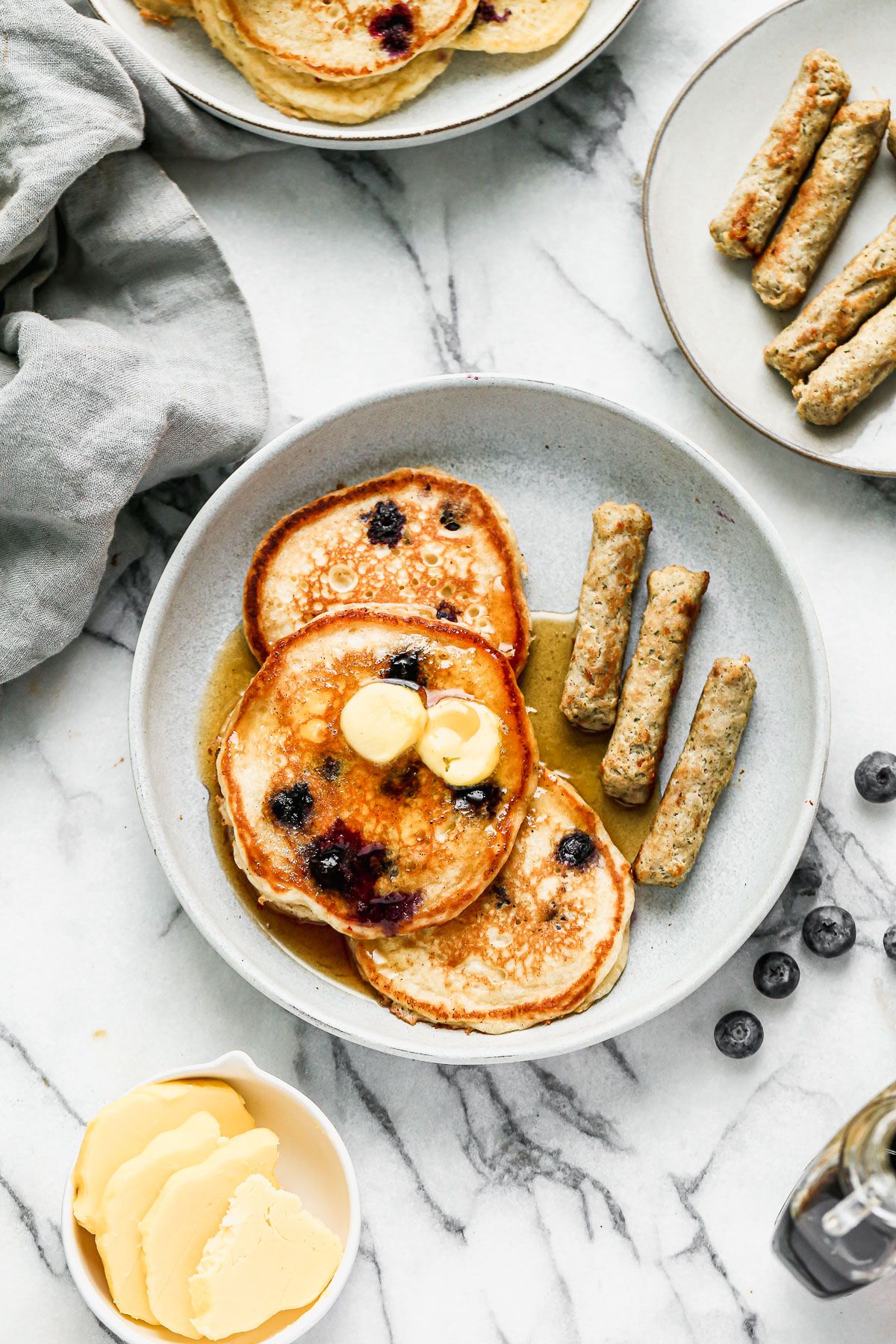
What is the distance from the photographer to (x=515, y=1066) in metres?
2.89

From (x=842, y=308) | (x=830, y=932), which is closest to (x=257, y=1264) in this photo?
(x=830, y=932)

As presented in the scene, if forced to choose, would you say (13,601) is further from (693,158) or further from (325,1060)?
(693,158)

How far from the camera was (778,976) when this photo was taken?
9.16 feet

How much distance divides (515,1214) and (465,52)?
2798 millimetres

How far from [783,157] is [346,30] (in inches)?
42.2

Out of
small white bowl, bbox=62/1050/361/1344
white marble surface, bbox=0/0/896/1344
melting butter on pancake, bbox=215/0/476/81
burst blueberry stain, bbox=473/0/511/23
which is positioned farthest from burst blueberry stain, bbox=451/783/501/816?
burst blueberry stain, bbox=473/0/511/23

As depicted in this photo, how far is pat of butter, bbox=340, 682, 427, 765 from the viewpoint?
2564 millimetres

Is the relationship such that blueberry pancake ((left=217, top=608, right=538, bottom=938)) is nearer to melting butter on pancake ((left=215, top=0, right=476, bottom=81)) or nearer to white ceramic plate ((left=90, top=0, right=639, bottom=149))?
white ceramic plate ((left=90, top=0, right=639, bottom=149))

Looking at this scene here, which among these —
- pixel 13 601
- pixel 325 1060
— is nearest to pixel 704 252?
pixel 13 601

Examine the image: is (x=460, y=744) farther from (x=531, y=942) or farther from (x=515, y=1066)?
(x=515, y=1066)

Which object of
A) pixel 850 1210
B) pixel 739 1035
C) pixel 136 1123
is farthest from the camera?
pixel 739 1035

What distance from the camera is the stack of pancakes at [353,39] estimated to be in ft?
9.23

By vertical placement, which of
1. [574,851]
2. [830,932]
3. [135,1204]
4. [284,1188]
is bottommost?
[284,1188]

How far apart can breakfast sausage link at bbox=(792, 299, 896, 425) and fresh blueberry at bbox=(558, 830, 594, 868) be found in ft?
3.67
